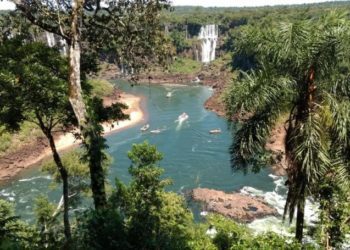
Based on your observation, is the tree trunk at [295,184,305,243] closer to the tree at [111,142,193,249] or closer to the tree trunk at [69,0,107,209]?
the tree trunk at [69,0,107,209]

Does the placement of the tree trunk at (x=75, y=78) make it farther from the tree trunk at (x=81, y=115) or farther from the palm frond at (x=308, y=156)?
the palm frond at (x=308, y=156)

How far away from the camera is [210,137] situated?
64.0 metres

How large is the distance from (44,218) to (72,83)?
19.1 meters

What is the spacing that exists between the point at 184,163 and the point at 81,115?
4135cm

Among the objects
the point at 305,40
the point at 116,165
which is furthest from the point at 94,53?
the point at 116,165

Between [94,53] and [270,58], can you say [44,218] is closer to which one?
[94,53]

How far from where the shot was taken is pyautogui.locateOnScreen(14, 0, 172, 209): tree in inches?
438

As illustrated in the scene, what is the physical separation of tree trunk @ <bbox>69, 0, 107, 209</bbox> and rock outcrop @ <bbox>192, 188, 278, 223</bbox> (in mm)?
28103

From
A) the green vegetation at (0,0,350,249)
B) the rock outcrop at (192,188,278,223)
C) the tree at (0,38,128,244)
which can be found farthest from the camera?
the rock outcrop at (192,188,278,223)

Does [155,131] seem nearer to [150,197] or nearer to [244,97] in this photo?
[150,197]

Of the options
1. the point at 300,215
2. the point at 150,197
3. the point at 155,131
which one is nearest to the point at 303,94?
the point at 300,215

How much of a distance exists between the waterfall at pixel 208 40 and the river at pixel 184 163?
65.0 m

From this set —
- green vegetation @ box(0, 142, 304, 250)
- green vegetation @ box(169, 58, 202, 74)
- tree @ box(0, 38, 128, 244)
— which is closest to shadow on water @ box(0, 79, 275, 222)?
green vegetation @ box(0, 142, 304, 250)

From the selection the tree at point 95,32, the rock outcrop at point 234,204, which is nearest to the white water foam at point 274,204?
the rock outcrop at point 234,204
